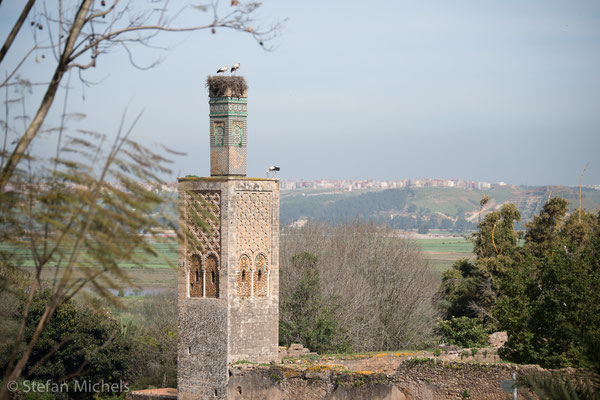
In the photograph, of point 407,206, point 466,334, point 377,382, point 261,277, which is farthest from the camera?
point 407,206

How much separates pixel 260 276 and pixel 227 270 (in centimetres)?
86

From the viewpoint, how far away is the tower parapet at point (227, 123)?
1731 cm

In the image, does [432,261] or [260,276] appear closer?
[260,276]

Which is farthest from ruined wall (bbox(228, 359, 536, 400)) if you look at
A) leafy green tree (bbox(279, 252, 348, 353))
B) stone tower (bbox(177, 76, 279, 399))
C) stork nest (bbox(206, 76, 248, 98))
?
leafy green tree (bbox(279, 252, 348, 353))

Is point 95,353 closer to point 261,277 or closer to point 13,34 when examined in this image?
point 261,277

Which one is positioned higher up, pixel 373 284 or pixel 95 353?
pixel 373 284

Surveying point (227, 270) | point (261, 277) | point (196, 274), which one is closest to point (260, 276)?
point (261, 277)

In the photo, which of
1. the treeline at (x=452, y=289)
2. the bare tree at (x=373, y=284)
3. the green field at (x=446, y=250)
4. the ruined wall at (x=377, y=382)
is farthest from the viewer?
the green field at (x=446, y=250)

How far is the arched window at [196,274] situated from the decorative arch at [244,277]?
0.83 meters

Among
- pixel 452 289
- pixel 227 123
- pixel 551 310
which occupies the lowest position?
pixel 452 289

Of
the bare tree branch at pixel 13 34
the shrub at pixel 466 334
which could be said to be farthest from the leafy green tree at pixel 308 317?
the bare tree branch at pixel 13 34

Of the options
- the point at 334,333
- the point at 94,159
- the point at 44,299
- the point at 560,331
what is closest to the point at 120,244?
the point at 94,159

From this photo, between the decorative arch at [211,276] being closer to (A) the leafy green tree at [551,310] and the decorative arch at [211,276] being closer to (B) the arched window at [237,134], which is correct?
(B) the arched window at [237,134]

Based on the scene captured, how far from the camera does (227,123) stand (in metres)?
17.3
